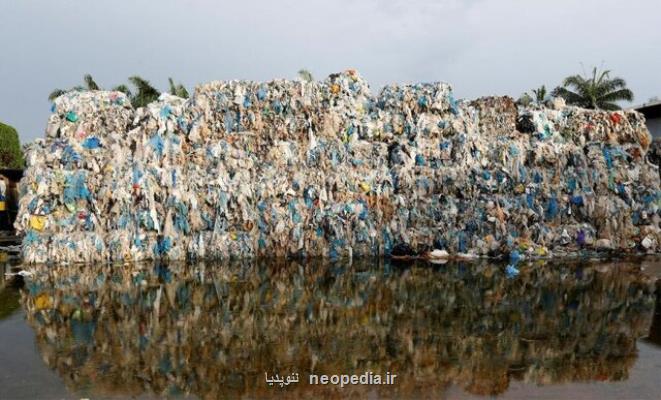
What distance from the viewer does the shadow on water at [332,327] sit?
14.4 ft

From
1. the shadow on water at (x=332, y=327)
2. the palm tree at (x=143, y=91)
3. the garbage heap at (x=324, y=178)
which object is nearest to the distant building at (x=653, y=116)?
the garbage heap at (x=324, y=178)

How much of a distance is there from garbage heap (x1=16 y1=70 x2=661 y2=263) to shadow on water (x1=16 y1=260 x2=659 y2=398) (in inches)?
70.5

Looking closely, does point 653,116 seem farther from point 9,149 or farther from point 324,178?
point 9,149

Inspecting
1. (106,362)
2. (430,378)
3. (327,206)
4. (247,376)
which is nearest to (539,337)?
(430,378)

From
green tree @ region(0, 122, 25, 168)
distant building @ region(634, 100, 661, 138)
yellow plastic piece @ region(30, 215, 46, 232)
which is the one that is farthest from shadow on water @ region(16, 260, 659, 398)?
green tree @ region(0, 122, 25, 168)

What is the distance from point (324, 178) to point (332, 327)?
641cm

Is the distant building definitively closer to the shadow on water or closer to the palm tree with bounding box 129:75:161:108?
the shadow on water

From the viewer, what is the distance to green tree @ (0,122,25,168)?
2314 centimetres

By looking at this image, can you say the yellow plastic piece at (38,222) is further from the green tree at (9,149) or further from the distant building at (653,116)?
the distant building at (653,116)

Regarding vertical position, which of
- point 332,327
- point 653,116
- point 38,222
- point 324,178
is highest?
point 653,116

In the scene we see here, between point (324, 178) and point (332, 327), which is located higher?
point (324, 178)

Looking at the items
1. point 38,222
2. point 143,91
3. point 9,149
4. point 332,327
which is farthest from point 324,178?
point 9,149

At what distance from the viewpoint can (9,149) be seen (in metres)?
23.5

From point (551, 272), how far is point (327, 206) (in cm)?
524
